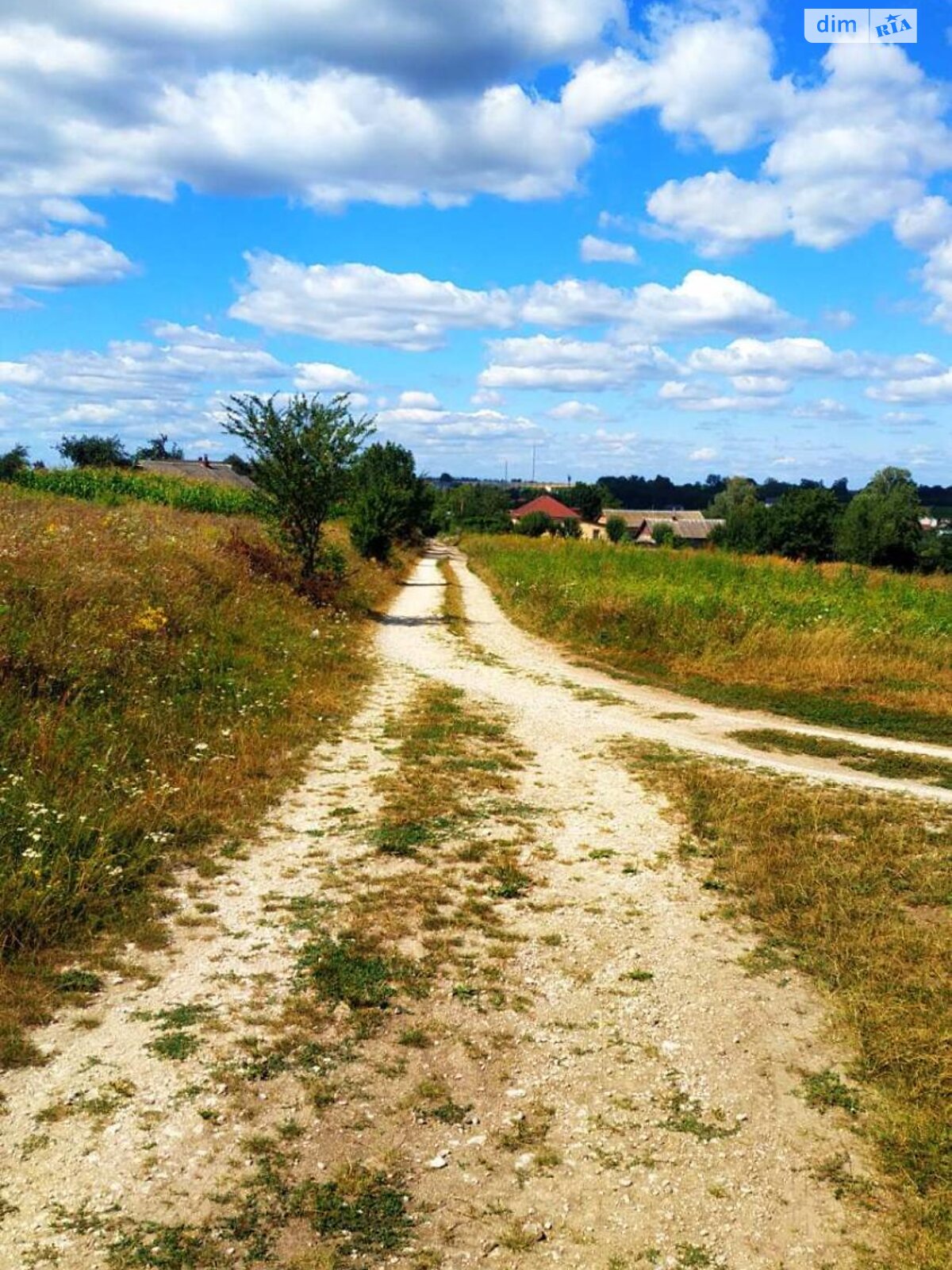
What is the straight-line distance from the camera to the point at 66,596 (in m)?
11.0

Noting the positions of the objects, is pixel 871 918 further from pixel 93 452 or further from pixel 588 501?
pixel 588 501

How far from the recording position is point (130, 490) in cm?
2966

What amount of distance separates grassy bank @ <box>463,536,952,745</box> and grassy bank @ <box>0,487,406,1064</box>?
5092mm

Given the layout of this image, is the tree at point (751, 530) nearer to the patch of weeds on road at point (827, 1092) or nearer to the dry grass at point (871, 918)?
the dry grass at point (871, 918)

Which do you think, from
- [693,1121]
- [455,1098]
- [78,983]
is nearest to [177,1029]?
[78,983]

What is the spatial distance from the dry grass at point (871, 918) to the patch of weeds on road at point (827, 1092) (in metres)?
0.07

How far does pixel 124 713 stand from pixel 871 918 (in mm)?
6885

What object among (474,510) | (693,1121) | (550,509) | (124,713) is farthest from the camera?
(550,509)

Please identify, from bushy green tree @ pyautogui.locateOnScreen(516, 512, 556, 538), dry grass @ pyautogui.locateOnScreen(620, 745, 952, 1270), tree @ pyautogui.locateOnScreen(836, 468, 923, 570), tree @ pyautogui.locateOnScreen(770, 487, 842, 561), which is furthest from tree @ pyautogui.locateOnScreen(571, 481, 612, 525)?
dry grass @ pyautogui.locateOnScreen(620, 745, 952, 1270)

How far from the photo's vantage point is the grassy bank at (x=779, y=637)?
12.8m

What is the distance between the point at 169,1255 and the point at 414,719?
26.3ft

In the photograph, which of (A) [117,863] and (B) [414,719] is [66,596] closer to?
(B) [414,719]

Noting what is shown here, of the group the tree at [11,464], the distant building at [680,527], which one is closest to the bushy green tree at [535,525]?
the distant building at [680,527]

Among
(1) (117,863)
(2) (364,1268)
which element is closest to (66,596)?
(1) (117,863)
